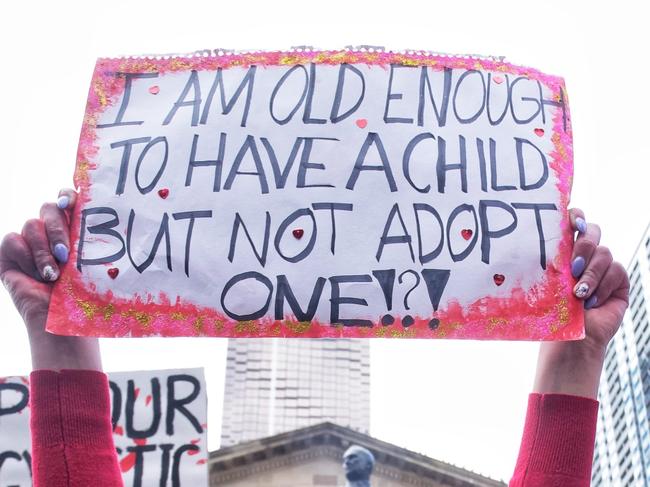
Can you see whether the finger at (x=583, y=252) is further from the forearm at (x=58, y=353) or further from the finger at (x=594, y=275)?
the forearm at (x=58, y=353)

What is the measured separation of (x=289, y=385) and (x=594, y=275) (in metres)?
76.2

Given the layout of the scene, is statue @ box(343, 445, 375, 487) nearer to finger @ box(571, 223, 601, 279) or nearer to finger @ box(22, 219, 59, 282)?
finger @ box(571, 223, 601, 279)

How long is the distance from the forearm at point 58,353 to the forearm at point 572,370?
5.44 ft

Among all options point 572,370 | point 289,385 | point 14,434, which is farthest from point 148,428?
point 289,385

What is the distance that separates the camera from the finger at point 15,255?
10.8 feet

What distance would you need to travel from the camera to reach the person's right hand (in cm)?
329

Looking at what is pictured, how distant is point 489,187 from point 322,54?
0.97 meters

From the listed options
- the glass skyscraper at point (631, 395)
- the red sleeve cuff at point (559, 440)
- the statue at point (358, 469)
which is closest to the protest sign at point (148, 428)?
the statue at point (358, 469)

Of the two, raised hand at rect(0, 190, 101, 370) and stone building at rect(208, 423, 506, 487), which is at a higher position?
raised hand at rect(0, 190, 101, 370)

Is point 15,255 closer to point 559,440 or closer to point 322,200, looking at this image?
point 322,200

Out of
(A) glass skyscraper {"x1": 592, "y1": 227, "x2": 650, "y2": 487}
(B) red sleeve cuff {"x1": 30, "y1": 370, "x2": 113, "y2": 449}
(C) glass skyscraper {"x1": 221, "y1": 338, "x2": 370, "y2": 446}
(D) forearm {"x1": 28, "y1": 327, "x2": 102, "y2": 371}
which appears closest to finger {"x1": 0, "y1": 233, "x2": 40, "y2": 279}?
(D) forearm {"x1": 28, "y1": 327, "x2": 102, "y2": 371}

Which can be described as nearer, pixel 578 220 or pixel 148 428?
pixel 578 220

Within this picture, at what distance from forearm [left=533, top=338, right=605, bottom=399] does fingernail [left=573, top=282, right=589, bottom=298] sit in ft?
0.54

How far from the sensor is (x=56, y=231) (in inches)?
134
